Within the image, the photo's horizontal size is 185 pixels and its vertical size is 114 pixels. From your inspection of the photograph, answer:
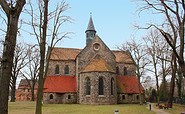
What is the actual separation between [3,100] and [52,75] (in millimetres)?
41286

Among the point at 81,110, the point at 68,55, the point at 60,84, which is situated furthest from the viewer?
the point at 68,55

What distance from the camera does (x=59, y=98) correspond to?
43.1m

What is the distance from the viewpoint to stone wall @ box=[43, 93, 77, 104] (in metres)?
42.5

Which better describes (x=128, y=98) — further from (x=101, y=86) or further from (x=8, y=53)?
(x=8, y=53)

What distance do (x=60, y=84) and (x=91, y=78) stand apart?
7496mm

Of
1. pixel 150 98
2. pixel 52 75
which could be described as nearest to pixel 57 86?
pixel 52 75

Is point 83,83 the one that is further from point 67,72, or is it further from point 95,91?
point 67,72

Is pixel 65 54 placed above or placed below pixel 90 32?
below

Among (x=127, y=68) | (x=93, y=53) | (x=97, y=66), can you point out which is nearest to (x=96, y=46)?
(x=93, y=53)

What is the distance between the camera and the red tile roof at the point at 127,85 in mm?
46156

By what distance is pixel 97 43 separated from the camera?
1778 inches

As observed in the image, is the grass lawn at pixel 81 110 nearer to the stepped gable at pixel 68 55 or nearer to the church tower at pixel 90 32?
the stepped gable at pixel 68 55

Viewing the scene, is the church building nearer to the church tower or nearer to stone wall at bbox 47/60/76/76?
stone wall at bbox 47/60/76/76

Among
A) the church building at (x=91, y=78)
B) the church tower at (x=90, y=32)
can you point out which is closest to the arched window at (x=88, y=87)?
the church building at (x=91, y=78)
